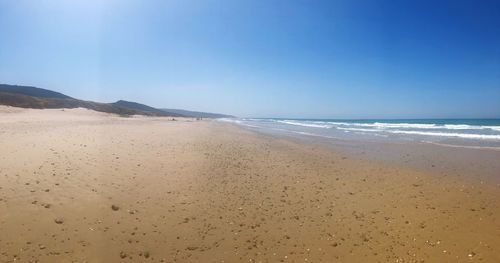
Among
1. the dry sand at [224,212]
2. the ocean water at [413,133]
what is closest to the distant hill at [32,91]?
the ocean water at [413,133]

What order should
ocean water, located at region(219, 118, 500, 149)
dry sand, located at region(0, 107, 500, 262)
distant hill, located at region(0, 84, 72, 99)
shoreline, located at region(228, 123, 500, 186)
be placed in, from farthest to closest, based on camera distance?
distant hill, located at region(0, 84, 72, 99), ocean water, located at region(219, 118, 500, 149), shoreline, located at region(228, 123, 500, 186), dry sand, located at region(0, 107, 500, 262)

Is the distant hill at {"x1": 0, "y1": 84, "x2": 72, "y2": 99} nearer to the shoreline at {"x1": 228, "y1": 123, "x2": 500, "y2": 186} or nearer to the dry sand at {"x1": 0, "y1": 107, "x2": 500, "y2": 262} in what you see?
the dry sand at {"x1": 0, "y1": 107, "x2": 500, "y2": 262}

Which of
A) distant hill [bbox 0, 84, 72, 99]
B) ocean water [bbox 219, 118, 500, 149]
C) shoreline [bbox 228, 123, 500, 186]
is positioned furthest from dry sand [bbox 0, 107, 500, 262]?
distant hill [bbox 0, 84, 72, 99]

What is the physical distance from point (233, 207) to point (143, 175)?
382 cm

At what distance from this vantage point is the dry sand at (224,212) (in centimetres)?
688

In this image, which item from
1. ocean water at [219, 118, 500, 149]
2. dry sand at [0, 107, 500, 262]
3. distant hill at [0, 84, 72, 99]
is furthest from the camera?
distant hill at [0, 84, 72, 99]

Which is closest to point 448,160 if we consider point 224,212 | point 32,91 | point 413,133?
point 224,212

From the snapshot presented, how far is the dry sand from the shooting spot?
6875 millimetres

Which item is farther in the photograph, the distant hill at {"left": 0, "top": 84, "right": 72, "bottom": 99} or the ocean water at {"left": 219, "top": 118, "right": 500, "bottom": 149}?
the distant hill at {"left": 0, "top": 84, "right": 72, "bottom": 99}

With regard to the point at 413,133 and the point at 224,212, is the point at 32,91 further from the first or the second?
the point at 224,212

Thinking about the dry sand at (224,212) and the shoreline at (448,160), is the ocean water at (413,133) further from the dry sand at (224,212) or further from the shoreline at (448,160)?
the dry sand at (224,212)

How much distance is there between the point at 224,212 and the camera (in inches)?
351

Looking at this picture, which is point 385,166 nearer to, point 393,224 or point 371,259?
point 393,224

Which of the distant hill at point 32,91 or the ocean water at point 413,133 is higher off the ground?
the distant hill at point 32,91
